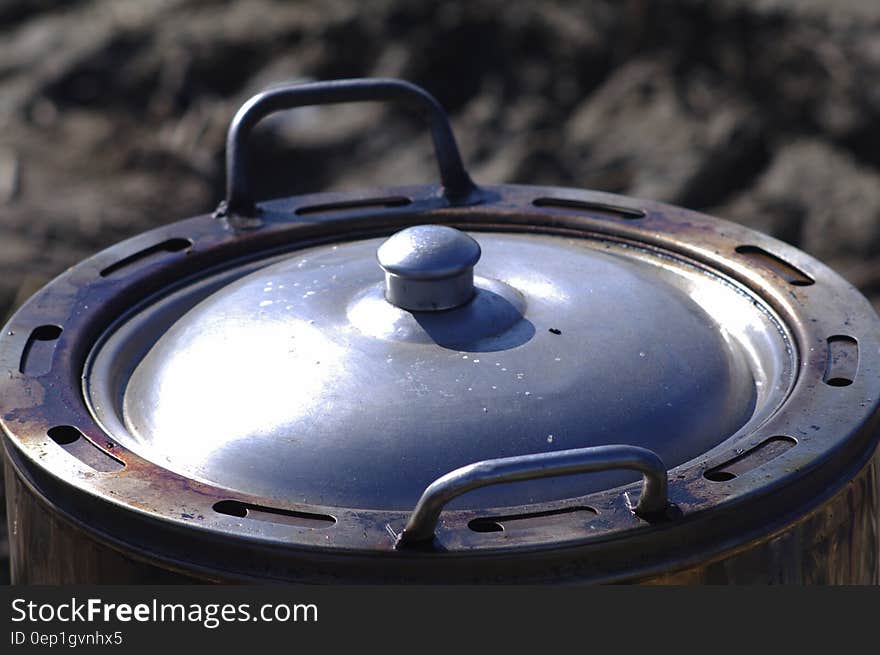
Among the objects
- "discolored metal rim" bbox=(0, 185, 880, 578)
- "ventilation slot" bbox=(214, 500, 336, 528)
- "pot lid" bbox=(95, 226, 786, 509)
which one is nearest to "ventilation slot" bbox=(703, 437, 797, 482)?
"discolored metal rim" bbox=(0, 185, 880, 578)

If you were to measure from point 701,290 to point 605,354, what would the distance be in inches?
18.6

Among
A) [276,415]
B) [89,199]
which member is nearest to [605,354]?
[276,415]

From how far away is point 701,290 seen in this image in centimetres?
231

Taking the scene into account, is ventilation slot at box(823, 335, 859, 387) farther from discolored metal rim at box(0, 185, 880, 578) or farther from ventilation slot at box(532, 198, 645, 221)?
ventilation slot at box(532, 198, 645, 221)

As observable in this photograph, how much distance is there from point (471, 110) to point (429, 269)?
4.93 metres

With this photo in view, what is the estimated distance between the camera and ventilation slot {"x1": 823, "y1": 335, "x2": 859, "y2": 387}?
186cm

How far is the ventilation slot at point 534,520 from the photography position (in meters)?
1.54

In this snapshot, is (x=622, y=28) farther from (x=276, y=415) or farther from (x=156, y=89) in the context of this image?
(x=276, y=415)

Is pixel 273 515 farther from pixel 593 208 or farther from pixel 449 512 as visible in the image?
pixel 593 208

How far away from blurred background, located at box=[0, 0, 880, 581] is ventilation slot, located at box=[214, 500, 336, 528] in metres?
3.77

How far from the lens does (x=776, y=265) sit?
2.28 metres

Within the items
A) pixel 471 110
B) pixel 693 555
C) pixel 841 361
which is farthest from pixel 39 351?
pixel 471 110

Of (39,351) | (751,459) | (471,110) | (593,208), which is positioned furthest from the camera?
(471,110)

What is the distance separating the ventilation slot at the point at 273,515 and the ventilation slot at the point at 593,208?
117 centimetres
